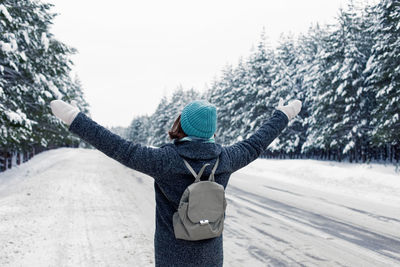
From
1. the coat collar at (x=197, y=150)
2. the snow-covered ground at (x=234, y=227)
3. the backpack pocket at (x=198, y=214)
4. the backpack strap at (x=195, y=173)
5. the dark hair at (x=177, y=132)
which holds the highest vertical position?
the dark hair at (x=177, y=132)

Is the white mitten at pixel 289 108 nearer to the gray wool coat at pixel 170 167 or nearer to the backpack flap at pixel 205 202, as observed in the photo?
the gray wool coat at pixel 170 167

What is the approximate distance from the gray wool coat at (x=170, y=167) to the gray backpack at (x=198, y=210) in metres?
0.07

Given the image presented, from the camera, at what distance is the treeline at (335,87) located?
20594 millimetres

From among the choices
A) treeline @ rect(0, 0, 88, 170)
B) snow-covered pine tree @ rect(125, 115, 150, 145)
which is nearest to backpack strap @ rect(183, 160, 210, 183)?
treeline @ rect(0, 0, 88, 170)

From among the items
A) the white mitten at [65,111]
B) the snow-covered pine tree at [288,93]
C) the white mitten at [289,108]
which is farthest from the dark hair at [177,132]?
the snow-covered pine tree at [288,93]

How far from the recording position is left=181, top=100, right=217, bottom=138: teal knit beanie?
1.91 metres

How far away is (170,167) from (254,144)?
0.69 meters

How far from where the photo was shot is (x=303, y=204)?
970cm

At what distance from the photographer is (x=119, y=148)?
179cm

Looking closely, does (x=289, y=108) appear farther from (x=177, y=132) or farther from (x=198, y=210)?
(x=198, y=210)

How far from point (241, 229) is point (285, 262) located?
1.95m

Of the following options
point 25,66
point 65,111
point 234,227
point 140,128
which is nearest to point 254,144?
point 65,111

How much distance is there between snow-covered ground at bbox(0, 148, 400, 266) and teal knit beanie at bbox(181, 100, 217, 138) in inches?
137

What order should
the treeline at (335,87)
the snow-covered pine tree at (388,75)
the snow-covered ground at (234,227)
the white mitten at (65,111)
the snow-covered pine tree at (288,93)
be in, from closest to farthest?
the white mitten at (65,111), the snow-covered ground at (234,227), the snow-covered pine tree at (388,75), the treeline at (335,87), the snow-covered pine tree at (288,93)
